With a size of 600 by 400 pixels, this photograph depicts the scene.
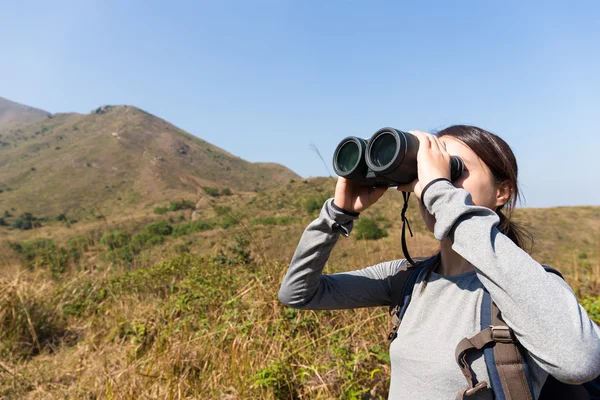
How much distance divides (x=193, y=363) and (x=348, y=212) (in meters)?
1.46

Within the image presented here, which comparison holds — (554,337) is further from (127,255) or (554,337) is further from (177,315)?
Result: (127,255)

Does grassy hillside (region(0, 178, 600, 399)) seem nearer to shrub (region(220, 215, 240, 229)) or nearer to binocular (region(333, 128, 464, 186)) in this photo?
shrub (region(220, 215, 240, 229))

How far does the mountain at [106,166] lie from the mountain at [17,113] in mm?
29905

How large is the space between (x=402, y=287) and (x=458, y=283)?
0.69ft

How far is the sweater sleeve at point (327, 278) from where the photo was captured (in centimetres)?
114

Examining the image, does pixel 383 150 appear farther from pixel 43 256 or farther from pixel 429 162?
pixel 43 256

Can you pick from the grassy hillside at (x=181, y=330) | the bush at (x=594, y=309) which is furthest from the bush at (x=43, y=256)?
the bush at (x=594, y=309)

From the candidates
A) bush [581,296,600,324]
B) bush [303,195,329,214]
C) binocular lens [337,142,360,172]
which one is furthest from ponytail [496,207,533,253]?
bush [303,195,329,214]

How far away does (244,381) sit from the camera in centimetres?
186

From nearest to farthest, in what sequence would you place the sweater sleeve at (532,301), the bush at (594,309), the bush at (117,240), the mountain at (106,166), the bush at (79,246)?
the sweater sleeve at (532,301)
the bush at (594,309)
the bush at (79,246)
the bush at (117,240)
the mountain at (106,166)

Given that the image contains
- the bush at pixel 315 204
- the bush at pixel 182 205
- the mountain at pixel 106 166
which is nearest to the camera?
the bush at pixel 315 204

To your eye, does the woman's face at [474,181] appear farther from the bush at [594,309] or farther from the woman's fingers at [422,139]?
the bush at [594,309]

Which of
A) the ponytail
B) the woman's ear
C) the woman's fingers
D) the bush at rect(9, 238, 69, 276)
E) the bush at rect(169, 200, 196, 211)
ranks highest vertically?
the woman's fingers

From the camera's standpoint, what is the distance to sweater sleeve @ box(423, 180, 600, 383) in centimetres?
69
